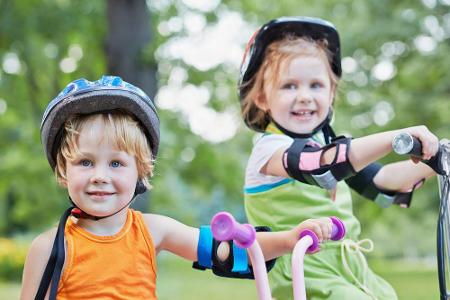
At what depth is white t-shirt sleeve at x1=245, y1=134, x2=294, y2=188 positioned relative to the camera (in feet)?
11.0

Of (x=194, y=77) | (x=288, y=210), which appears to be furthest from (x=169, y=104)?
(x=288, y=210)

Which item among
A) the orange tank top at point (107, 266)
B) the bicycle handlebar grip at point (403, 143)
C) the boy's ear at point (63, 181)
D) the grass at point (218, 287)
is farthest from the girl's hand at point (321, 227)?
the grass at point (218, 287)

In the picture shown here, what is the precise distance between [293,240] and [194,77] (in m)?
9.25

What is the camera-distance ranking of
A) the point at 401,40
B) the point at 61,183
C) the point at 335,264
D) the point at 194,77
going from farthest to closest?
the point at 401,40 → the point at 194,77 → the point at 335,264 → the point at 61,183

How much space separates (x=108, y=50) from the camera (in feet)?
34.0

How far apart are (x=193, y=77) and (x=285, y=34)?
323 inches

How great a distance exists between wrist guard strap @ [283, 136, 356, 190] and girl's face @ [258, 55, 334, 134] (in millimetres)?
334

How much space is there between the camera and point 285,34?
3.66 meters

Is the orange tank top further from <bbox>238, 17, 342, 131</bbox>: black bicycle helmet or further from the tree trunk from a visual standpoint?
the tree trunk

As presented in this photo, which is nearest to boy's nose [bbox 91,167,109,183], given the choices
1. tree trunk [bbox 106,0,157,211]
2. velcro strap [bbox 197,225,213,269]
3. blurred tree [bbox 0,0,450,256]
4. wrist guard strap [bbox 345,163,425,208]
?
velcro strap [bbox 197,225,213,269]

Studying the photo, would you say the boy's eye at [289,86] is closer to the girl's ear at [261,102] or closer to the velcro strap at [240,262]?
the girl's ear at [261,102]

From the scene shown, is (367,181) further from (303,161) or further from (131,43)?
(131,43)

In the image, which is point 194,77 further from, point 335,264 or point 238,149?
point 335,264

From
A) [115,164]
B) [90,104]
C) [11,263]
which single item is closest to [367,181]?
[115,164]
